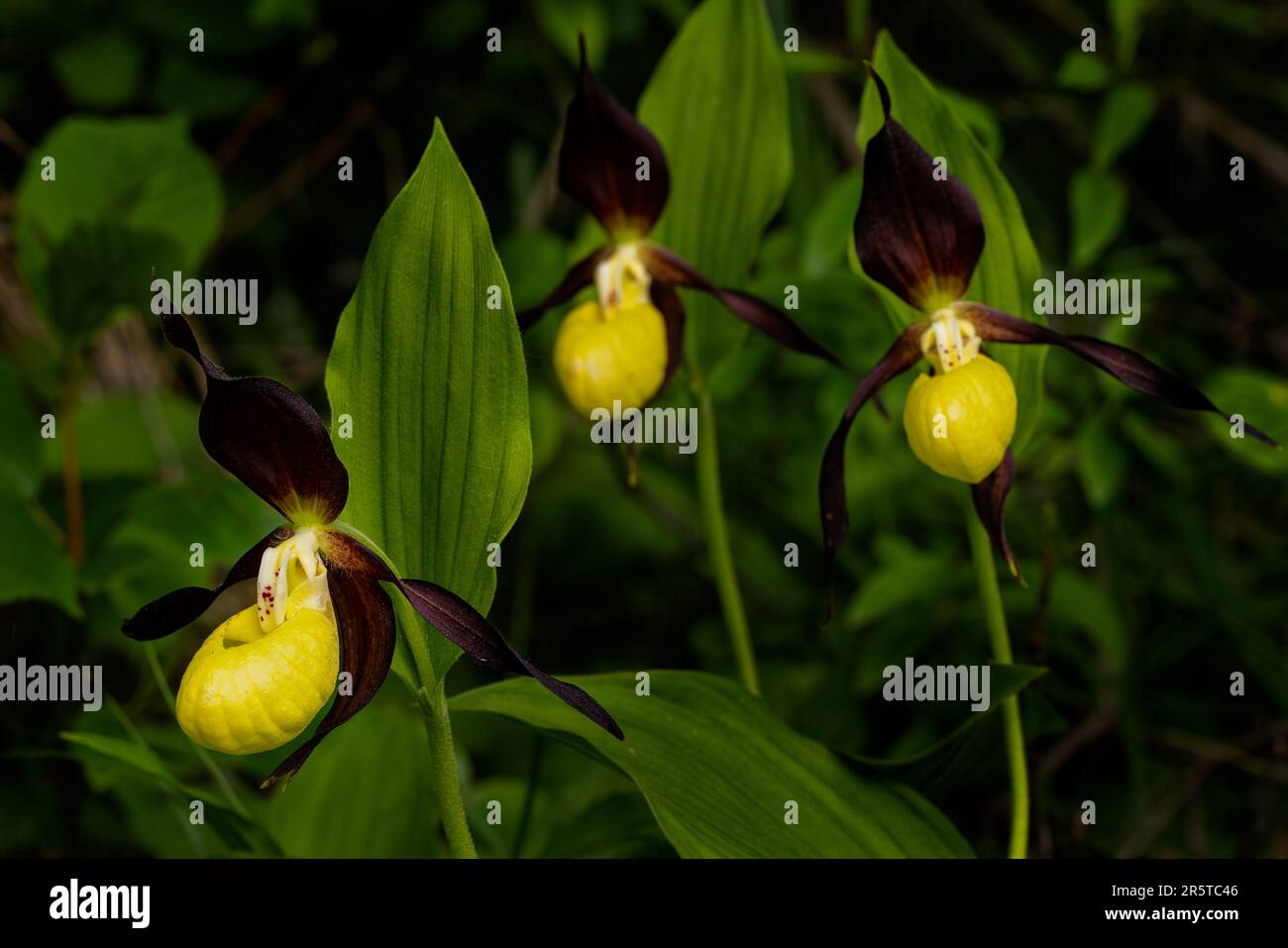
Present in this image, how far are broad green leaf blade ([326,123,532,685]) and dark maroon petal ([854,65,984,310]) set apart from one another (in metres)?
0.34

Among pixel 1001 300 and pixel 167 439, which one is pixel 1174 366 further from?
pixel 167 439

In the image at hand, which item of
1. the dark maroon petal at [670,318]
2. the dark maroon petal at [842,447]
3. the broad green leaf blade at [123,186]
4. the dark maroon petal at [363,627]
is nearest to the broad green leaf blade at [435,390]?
the dark maroon petal at [363,627]

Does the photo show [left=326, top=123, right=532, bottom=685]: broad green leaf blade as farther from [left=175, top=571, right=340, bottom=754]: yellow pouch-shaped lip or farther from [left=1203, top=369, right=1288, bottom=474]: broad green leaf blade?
[left=1203, top=369, right=1288, bottom=474]: broad green leaf blade

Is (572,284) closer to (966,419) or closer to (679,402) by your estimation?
(679,402)

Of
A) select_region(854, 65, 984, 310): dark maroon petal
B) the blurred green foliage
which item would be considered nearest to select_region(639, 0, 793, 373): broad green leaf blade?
the blurred green foliage

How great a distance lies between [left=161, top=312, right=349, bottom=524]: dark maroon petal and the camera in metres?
0.70

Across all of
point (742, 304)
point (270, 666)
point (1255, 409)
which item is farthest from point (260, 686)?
point (1255, 409)

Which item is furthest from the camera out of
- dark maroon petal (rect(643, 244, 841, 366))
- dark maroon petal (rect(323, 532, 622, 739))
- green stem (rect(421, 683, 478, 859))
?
dark maroon petal (rect(643, 244, 841, 366))

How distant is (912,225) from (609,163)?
1.23ft

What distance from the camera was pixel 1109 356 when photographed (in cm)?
89

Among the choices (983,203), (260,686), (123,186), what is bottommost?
(260,686)

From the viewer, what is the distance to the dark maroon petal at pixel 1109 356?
0.85 metres

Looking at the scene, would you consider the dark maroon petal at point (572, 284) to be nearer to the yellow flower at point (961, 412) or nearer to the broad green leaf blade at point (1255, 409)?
the yellow flower at point (961, 412)

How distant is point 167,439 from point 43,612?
16.6 inches
